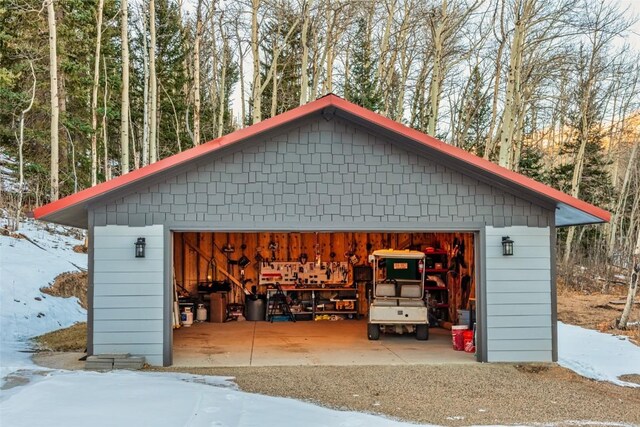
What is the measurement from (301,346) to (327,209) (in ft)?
9.81

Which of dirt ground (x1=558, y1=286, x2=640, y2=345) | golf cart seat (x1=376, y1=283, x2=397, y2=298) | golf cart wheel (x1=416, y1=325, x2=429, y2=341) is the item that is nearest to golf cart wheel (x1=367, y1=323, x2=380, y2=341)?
golf cart seat (x1=376, y1=283, x2=397, y2=298)

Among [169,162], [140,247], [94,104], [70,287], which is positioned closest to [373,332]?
[140,247]

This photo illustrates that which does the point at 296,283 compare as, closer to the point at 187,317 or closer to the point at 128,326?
the point at 187,317

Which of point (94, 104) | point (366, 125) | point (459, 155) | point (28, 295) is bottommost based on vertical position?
point (28, 295)

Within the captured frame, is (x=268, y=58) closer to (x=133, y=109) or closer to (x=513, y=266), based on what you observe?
(x=133, y=109)

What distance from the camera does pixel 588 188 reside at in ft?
96.3

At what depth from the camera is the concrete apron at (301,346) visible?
31.4 feet

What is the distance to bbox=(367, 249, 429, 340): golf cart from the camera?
11.5 metres

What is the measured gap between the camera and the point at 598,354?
10477 mm

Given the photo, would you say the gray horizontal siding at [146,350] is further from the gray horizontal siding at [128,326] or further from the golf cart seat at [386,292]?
the golf cart seat at [386,292]

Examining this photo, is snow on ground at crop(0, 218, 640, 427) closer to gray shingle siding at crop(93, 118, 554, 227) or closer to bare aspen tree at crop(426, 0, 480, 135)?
gray shingle siding at crop(93, 118, 554, 227)

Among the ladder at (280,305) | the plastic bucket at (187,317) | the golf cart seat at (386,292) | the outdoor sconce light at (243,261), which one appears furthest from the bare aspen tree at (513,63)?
the plastic bucket at (187,317)

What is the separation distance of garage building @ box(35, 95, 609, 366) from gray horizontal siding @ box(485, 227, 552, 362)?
0.02m

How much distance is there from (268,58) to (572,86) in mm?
13429
